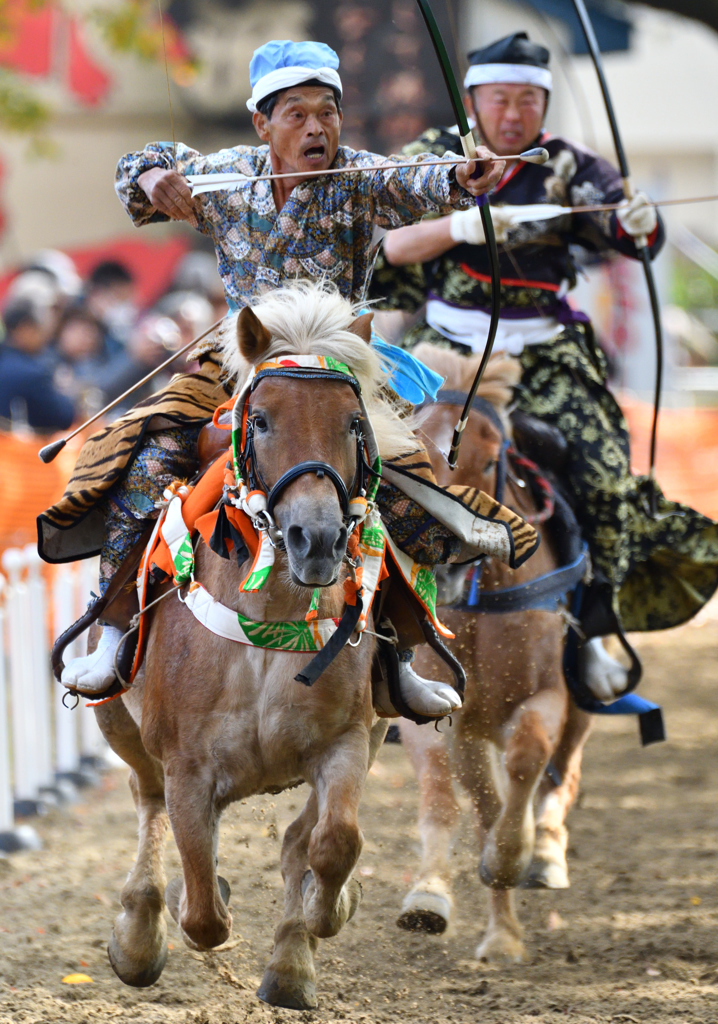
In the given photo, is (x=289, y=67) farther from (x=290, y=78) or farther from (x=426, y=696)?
(x=426, y=696)

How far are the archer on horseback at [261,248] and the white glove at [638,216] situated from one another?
4.53 feet

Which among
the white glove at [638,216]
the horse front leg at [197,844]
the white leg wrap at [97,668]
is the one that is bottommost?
the horse front leg at [197,844]

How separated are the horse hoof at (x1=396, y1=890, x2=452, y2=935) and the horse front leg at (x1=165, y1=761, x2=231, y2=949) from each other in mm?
1336

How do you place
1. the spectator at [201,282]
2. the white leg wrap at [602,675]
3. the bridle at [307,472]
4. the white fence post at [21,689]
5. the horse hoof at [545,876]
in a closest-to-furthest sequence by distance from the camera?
the bridle at [307,472] → the horse hoof at [545,876] → the white leg wrap at [602,675] → the white fence post at [21,689] → the spectator at [201,282]

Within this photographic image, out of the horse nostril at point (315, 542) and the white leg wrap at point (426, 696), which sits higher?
the horse nostril at point (315, 542)

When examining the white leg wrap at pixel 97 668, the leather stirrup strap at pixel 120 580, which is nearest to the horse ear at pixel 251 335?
the leather stirrup strap at pixel 120 580

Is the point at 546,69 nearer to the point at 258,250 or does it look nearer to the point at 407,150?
the point at 407,150

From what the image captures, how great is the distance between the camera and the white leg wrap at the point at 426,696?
12.5 ft

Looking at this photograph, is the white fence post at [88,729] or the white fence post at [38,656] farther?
the white fence post at [88,729]

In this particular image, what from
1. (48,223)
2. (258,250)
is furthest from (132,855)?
(48,223)

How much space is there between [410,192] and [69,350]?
741 centimetres

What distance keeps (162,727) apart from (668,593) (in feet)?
12.0

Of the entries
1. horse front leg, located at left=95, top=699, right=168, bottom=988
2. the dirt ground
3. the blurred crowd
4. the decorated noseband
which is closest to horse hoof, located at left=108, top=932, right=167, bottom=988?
horse front leg, located at left=95, top=699, right=168, bottom=988

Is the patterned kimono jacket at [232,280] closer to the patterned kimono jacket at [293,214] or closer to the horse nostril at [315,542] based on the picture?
the patterned kimono jacket at [293,214]
